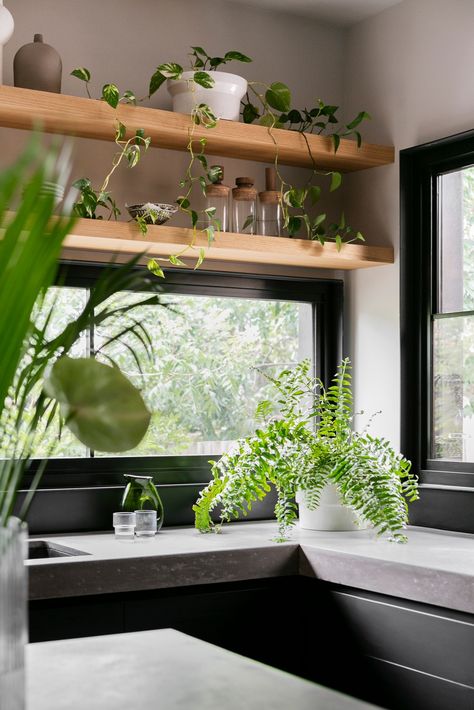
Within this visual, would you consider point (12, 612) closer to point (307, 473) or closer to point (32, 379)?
point (32, 379)

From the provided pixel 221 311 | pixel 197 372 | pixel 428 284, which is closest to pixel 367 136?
pixel 428 284

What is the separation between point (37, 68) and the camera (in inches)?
117

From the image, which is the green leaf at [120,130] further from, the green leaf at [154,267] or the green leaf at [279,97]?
the green leaf at [279,97]

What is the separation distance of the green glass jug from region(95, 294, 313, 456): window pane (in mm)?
263

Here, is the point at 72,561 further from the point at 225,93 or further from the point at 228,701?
the point at 225,93

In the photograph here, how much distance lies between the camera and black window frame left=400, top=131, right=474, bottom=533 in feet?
11.0

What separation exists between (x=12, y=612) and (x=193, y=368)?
262cm

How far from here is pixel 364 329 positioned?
3.69 m

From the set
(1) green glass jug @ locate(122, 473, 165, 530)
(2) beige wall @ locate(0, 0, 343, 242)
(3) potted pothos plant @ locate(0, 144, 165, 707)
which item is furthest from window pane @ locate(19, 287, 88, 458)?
(3) potted pothos plant @ locate(0, 144, 165, 707)

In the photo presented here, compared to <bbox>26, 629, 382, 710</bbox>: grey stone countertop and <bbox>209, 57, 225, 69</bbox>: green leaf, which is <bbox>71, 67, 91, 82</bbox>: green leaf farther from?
<bbox>26, 629, 382, 710</bbox>: grey stone countertop

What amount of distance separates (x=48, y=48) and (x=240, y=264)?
1.03 meters

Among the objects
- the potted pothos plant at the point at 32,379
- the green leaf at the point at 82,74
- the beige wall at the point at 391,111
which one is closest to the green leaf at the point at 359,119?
the beige wall at the point at 391,111

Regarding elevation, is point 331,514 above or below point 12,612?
below

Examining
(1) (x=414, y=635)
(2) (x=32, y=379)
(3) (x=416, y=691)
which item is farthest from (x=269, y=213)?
(2) (x=32, y=379)
